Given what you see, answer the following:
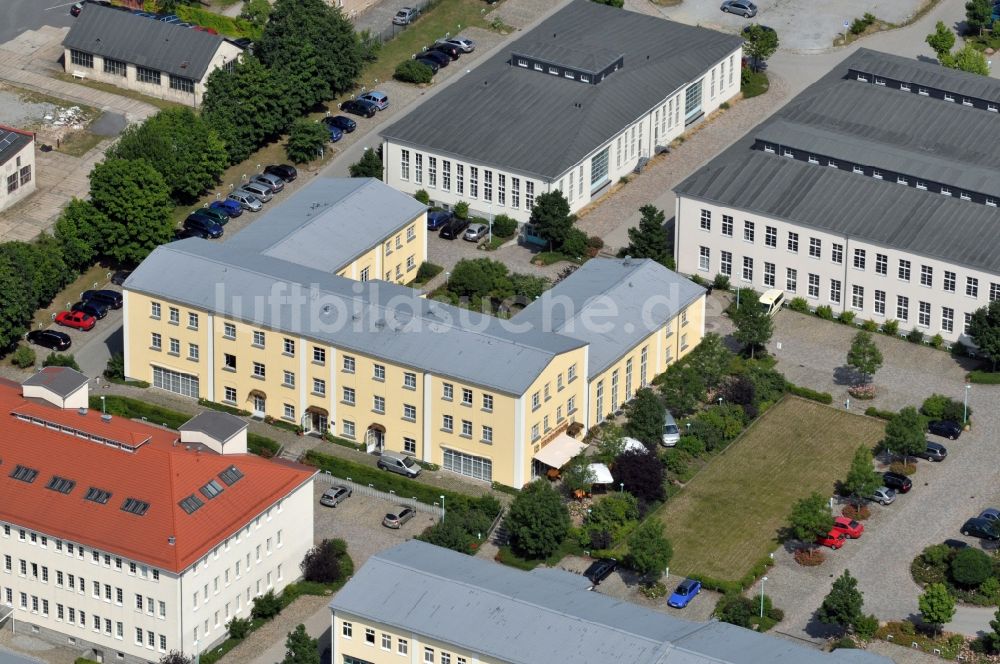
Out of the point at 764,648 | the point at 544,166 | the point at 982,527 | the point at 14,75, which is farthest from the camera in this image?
the point at 14,75

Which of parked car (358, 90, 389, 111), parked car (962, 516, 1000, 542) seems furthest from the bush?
parked car (962, 516, 1000, 542)

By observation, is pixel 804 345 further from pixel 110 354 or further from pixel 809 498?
pixel 110 354

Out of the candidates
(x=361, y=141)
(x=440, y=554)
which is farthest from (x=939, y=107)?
(x=440, y=554)

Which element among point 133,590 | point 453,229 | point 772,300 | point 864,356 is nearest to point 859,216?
point 772,300

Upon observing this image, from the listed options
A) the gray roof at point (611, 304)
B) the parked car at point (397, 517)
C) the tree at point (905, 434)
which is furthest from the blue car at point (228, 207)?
the tree at point (905, 434)

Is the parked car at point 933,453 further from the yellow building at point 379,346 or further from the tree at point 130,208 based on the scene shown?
the tree at point 130,208

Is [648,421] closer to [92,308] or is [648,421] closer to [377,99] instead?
[92,308]
